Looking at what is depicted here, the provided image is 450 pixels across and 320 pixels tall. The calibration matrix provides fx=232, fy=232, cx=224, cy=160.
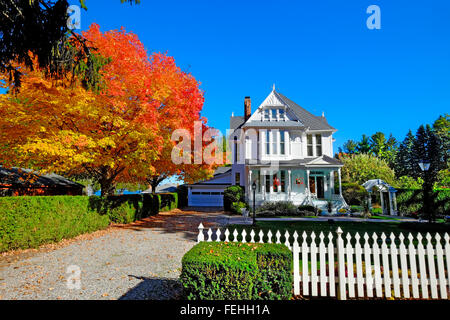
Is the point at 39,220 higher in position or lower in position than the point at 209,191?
lower

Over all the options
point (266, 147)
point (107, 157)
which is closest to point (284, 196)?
point (266, 147)

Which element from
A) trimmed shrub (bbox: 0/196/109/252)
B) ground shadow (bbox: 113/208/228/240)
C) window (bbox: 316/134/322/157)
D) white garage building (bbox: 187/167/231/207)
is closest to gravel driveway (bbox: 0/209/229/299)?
trimmed shrub (bbox: 0/196/109/252)

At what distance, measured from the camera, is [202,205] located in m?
31.4

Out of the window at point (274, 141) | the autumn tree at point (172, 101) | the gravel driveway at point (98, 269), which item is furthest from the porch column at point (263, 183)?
the gravel driveway at point (98, 269)

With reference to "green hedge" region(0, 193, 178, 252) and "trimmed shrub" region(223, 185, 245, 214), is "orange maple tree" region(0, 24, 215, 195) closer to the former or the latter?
"green hedge" region(0, 193, 178, 252)

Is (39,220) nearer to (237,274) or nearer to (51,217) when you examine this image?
(51,217)

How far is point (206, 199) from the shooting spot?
31188 millimetres

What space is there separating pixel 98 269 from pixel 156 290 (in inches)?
94.8

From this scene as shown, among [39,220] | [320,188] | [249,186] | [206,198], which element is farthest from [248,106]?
[39,220]

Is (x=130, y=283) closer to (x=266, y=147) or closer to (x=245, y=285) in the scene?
(x=245, y=285)

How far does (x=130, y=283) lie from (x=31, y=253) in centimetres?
535

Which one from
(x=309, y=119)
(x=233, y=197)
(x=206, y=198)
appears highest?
(x=309, y=119)

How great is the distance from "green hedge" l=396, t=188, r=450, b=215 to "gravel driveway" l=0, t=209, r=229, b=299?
2064 centimetres
